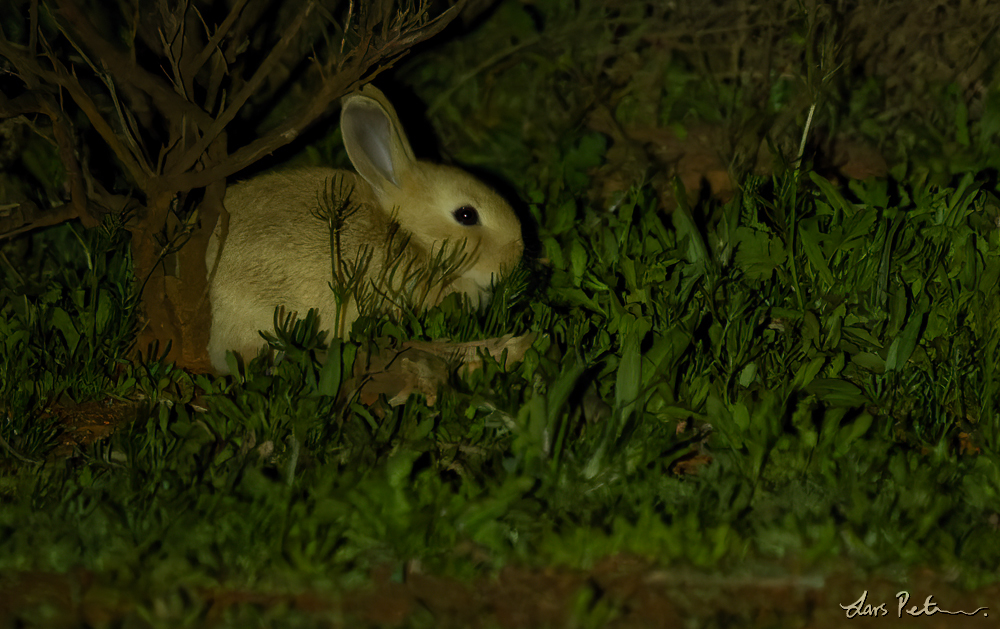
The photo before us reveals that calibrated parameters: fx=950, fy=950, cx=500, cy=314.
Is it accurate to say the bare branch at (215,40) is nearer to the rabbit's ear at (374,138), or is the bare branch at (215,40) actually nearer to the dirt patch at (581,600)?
the rabbit's ear at (374,138)

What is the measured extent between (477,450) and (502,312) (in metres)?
0.86

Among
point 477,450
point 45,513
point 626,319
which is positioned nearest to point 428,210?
point 626,319

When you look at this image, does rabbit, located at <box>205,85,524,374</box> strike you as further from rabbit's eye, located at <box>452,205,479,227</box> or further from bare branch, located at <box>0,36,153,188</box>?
bare branch, located at <box>0,36,153,188</box>

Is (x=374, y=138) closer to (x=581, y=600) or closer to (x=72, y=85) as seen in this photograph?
(x=72, y=85)

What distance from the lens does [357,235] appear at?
3.73 metres

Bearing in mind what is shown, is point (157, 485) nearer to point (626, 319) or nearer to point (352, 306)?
point (352, 306)

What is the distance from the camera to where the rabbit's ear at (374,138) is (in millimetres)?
3750

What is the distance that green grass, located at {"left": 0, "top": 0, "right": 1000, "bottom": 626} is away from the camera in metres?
2.44

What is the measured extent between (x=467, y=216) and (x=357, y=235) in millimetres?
456

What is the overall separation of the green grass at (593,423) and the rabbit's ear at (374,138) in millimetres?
660

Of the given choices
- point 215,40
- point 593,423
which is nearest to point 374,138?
point 215,40
